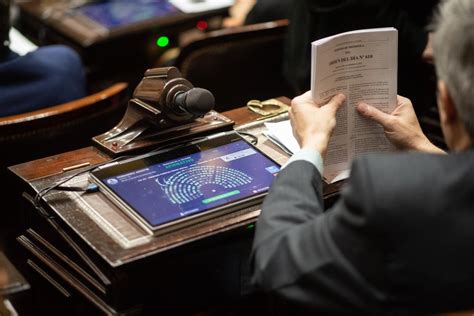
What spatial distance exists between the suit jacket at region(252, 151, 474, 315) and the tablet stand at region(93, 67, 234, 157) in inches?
21.2

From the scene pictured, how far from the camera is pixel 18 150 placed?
2.11 metres

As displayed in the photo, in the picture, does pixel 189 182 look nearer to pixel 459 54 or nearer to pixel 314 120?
pixel 314 120

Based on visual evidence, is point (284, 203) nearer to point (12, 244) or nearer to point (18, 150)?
point (18, 150)

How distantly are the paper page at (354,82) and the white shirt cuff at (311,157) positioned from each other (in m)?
0.15

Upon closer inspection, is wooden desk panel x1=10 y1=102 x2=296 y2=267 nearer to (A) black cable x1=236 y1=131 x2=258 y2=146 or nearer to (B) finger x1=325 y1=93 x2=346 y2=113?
(A) black cable x1=236 y1=131 x2=258 y2=146

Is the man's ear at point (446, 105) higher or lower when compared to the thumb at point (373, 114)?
higher

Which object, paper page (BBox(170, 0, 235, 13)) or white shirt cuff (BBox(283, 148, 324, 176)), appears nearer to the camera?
white shirt cuff (BBox(283, 148, 324, 176))

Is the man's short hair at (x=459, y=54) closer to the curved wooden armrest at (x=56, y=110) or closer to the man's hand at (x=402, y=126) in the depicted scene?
the man's hand at (x=402, y=126)

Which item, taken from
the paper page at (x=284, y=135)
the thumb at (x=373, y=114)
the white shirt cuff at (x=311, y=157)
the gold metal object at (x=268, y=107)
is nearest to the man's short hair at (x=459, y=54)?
the white shirt cuff at (x=311, y=157)

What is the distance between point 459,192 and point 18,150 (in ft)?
4.03

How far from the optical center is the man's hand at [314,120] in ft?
5.19

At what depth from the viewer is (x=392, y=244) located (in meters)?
1.22

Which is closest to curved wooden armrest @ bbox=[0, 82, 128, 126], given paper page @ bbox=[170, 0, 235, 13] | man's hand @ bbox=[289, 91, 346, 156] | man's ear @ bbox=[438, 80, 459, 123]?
man's hand @ bbox=[289, 91, 346, 156]

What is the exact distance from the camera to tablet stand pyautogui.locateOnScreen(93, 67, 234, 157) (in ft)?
5.79
